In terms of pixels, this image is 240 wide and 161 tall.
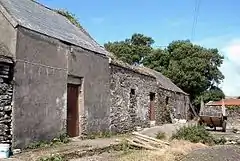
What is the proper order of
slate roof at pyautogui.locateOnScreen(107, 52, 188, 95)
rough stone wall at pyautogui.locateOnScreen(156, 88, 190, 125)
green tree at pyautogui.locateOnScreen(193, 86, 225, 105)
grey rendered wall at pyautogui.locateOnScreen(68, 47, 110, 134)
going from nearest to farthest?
grey rendered wall at pyautogui.locateOnScreen(68, 47, 110, 134) → slate roof at pyautogui.locateOnScreen(107, 52, 188, 95) → rough stone wall at pyautogui.locateOnScreen(156, 88, 190, 125) → green tree at pyautogui.locateOnScreen(193, 86, 225, 105)

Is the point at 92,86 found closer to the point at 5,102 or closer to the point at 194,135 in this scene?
the point at 194,135

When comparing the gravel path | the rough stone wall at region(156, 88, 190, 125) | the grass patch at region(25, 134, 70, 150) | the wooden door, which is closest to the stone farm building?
the grass patch at region(25, 134, 70, 150)

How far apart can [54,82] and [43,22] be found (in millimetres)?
2617

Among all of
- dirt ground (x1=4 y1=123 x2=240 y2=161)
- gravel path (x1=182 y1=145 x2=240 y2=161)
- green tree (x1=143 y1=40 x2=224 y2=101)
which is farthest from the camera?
green tree (x1=143 y1=40 x2=224 y2=101)

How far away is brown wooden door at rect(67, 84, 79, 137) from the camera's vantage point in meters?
17.2

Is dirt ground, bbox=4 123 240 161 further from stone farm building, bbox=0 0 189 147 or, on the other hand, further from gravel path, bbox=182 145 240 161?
stone farm building, bbox=0 0 189 147

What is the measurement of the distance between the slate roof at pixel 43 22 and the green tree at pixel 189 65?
25.9 meters

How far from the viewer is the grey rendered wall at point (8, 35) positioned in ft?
43.4

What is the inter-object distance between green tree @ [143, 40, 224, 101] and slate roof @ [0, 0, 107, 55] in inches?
1021

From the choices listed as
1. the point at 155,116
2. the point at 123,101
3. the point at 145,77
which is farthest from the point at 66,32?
the point at 155,116

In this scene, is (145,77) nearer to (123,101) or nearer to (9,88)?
(123,101)

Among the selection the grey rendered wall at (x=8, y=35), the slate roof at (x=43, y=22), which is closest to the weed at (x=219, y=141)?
the slate roof at (x=43, y=22)

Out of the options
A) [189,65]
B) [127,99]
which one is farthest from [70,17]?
[189,65]

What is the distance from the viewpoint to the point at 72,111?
1745 centimetres
